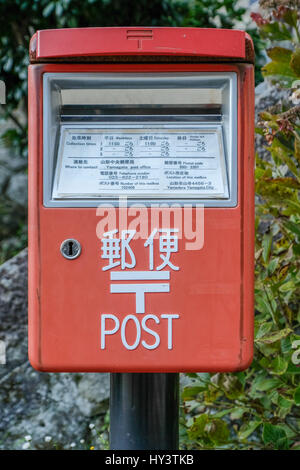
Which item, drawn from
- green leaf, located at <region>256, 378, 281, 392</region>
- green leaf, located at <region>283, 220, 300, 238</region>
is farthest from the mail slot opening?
green leaf, located at <region>256, 378, 281, 392</region>

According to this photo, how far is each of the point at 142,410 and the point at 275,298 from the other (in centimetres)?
69

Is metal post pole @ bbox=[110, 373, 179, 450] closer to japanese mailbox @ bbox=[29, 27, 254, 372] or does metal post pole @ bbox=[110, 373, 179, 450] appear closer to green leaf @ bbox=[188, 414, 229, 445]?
japanese mailbox @ bbox=[29, 27, 254, 372]

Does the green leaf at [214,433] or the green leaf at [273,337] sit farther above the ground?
the green leaf at [273,337]

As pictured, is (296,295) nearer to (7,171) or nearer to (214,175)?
(214,175)

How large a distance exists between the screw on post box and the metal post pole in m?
0.41

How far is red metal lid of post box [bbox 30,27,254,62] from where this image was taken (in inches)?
56.5

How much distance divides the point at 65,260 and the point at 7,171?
3.73m

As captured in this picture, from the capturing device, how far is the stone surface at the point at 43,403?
2.67m

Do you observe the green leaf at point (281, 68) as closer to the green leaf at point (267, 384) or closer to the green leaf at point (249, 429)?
the green leaf at point (267, 384)

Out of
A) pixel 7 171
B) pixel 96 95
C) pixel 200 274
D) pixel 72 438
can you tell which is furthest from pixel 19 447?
pixel 7 171

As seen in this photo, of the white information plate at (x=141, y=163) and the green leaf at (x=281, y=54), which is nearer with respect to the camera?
the white information plate at (x=141, y=163)

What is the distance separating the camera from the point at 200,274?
1471 millimetres

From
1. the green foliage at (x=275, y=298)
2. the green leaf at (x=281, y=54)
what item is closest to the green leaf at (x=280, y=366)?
the green foliage at (x=275, y=298)

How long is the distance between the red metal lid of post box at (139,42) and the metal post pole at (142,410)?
0.91 metres
